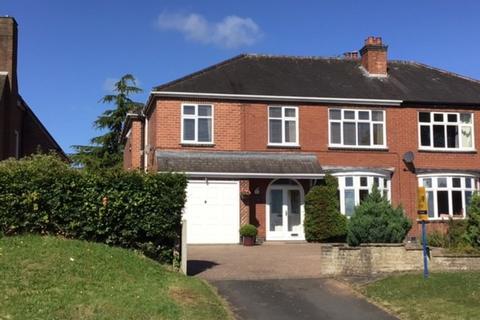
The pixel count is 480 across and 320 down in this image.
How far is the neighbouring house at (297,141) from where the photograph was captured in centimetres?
2427

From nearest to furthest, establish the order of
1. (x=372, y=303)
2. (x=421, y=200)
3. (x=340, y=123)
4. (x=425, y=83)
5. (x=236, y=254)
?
(x=372, y=303), (x=421, y=200), (x=236, y=254), (x=340, y=123), (x=425, y=83)

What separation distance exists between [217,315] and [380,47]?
22.0m

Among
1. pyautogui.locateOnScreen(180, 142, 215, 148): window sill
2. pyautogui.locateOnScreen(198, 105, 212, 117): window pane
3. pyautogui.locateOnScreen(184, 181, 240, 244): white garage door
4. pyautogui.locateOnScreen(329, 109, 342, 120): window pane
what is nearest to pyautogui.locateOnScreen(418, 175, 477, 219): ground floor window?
pyautogui.locateOnScreen(329, 109, 342, 120): window pane

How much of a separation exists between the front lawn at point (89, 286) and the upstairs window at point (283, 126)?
13.6m

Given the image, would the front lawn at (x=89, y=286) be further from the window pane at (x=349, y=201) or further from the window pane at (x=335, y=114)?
the window pane at (x=335, y=114)

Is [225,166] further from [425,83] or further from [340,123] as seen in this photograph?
[425,83]

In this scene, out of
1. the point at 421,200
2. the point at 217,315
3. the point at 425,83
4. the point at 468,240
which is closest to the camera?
the point at 217,315

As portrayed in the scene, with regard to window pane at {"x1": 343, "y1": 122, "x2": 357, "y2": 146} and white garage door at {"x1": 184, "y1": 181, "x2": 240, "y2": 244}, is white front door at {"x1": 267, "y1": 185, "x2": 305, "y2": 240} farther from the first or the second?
window pane at {"x1": 343, "y1": 122, "x2": 357, "y2": 146}

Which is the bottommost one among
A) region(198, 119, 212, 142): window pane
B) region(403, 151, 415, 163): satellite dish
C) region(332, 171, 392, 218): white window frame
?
region(332, 171, 392, 218): white window frame

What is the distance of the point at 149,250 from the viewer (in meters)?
14.0

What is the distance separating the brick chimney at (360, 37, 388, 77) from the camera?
29188 millimetres

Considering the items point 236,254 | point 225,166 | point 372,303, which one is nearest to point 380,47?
point 225,166

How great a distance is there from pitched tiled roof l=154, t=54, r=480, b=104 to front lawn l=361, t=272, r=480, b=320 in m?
14.3

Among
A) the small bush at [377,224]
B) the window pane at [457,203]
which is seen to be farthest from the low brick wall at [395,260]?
the window pane at [457,203]
